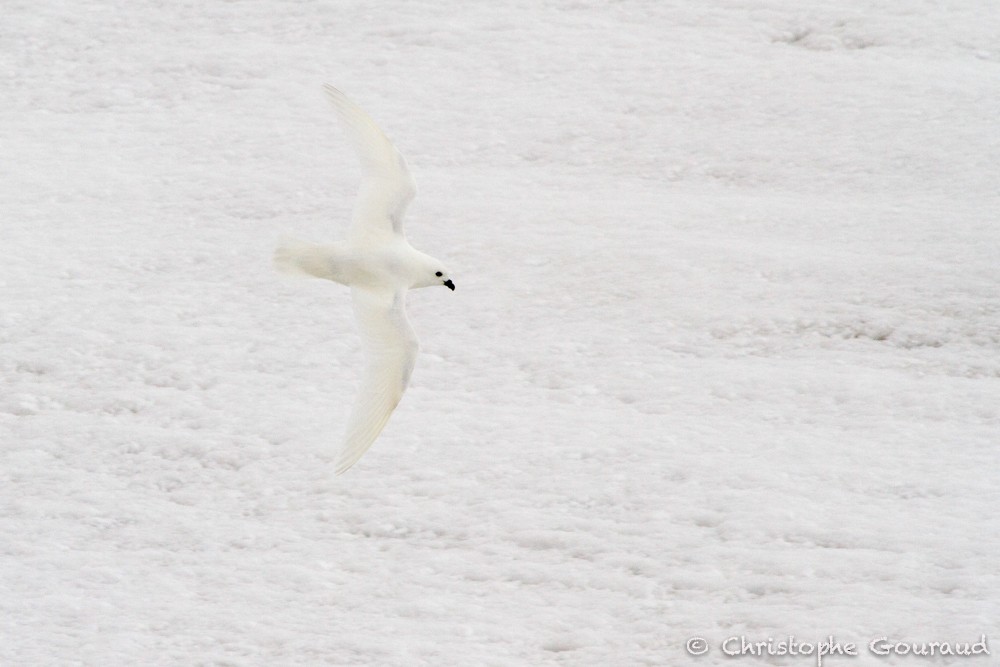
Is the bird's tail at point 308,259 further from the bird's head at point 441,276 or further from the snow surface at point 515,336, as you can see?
the snow surface at point 515,336

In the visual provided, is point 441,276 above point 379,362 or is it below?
above

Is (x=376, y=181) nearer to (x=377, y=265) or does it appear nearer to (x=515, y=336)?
(x=377, y=265)

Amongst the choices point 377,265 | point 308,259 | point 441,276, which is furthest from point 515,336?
point 308,259

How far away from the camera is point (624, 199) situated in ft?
26.0

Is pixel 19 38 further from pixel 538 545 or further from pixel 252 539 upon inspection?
pixel 538 545

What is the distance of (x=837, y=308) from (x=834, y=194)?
39.5 inches

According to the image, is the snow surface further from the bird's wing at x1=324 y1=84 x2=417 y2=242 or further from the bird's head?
the bird's wing at x1=324 y1=84 x2=417 y2=242

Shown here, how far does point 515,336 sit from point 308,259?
2175 mm

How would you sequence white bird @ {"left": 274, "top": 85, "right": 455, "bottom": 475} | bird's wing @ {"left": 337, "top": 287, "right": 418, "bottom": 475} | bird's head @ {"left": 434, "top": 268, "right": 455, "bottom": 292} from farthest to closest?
1. bird's head @ {"left": 434, "top": 268, "right": 455, "bottom": 292}
2. white bird @ {"left": 274, "top": 85, "right": 455, "bottom": 475}
3. bird's wing @ {"left": 337, "top": 287, "right": 418, "bottom": 475}

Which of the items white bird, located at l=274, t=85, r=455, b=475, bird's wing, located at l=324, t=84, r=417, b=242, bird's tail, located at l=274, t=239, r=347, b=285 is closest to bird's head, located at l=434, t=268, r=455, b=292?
white bird, located at l=274, t=85, r=455, b=475

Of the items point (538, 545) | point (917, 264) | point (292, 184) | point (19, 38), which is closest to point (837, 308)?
point (917, 264)

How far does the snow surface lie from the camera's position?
553cm

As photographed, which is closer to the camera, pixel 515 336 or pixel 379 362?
pixel 379 362

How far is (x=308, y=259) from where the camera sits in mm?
5008
